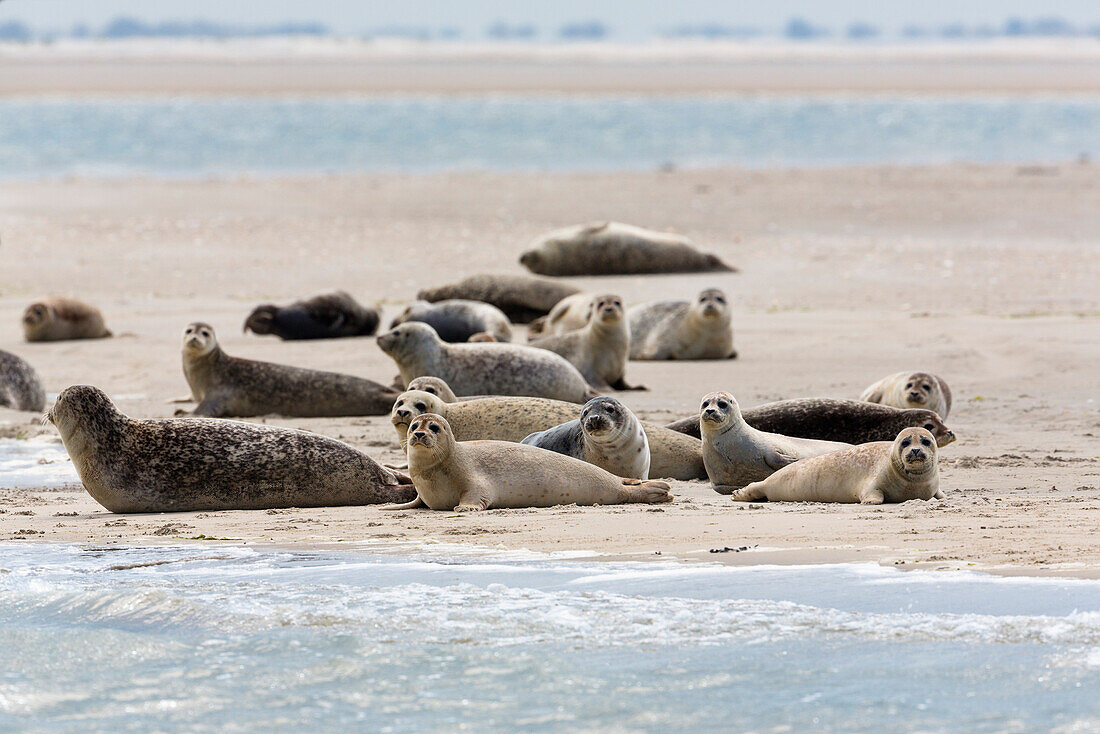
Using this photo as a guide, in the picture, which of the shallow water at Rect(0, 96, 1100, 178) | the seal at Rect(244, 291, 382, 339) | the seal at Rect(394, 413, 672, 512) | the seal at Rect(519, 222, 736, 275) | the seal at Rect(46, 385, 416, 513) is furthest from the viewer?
the shallow water at Rect(0, 96, 1100, 178)

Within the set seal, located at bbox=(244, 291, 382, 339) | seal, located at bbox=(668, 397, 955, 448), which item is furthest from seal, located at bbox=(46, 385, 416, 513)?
seal, located at bbox=(244, 291, 382, 339)

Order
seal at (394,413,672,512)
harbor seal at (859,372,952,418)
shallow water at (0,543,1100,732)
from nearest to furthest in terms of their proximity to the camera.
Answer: shallow water at (0,543,1100,732) < seal at (394,413,672,512) < harbor seal at (859,372,952,418)

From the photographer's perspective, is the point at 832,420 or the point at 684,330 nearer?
the point at 832,420

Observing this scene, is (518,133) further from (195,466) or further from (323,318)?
(195,466)

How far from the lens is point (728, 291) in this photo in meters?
13.2

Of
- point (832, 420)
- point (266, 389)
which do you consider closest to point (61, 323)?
point (266, 389)

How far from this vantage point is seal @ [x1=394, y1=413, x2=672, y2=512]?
19.3 ft

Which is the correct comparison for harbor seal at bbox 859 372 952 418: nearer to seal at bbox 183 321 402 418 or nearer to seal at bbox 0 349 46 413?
seal at bbox 183 321 402 418

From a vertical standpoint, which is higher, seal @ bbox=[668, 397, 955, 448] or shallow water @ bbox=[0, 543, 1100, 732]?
seal @ bbox=[668, 397, 955, 448]

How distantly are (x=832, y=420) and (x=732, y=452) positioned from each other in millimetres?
728

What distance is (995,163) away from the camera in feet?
86.8

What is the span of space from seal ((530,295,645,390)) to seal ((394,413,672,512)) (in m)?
3.09

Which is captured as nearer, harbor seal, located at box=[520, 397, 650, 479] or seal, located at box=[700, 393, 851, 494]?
harbor seal, located at box=[520, 397, 650, 479]

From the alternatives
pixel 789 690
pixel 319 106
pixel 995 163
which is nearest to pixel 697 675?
pixel 789 690
